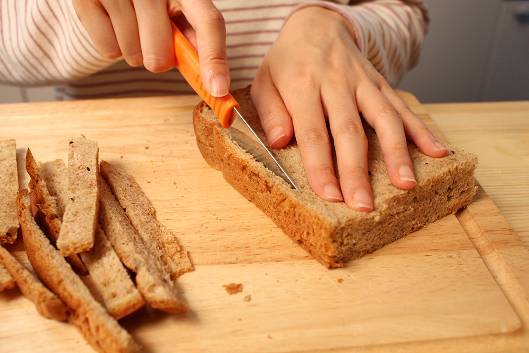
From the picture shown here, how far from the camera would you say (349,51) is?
2.17 m

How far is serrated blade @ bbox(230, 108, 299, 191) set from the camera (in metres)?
1.80

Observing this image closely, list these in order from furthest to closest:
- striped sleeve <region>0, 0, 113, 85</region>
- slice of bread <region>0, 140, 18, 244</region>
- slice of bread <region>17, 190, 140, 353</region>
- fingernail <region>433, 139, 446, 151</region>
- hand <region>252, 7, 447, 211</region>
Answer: striped sleeve <region>0, 0, 113, 85</region>
fingernail <region>433, 139, 446, 151</region>
hand <region>252, 7, 447, 211</region>
slice of bread <region>0, 140, 18, 244</region>
slice of bread <region>17, 190, 140, 353</region>

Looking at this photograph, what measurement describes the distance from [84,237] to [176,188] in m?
0.51

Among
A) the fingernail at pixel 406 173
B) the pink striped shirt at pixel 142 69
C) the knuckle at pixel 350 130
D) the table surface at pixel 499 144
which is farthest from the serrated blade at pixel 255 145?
the table surface at pixel 499 144

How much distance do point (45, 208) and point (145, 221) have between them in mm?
305

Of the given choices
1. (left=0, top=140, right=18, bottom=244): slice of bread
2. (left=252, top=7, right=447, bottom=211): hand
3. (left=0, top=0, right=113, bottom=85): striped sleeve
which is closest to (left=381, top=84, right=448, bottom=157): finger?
(left=252, top=7, right=447, bottom=211): hand

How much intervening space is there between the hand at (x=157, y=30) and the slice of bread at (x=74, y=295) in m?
0.66

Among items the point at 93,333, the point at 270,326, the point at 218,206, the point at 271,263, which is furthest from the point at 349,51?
the point at 93,333

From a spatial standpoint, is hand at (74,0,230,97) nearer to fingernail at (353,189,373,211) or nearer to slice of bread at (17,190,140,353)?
fingernail at (353,189,373,211)

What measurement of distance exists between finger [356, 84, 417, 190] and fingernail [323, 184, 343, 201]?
188 millimetres

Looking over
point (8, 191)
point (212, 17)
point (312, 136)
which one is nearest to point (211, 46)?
point (212, 17)

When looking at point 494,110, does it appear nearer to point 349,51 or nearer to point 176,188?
point 349,51

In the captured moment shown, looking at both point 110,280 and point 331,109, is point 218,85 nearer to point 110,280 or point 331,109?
point 331,109

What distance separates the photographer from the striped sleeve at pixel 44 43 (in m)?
2.26
